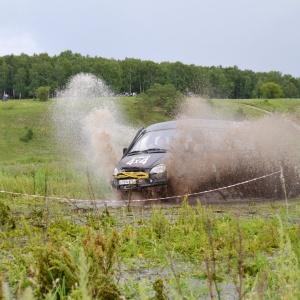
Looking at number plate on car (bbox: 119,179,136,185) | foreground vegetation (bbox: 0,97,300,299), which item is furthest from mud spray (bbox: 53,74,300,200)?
foreground vegetation (bbox: 0,97,300,299)

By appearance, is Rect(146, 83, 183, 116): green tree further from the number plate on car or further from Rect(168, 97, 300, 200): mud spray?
the number plate on car

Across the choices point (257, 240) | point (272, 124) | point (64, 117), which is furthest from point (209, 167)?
point (64, 117)

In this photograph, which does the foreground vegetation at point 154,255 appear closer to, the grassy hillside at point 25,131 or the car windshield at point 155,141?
the car windshield at point 155,141

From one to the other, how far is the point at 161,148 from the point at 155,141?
52cm

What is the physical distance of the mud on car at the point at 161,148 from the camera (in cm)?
1318

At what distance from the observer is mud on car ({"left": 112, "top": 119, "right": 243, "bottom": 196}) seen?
13180 millimetres

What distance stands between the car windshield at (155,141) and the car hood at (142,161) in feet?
1.49

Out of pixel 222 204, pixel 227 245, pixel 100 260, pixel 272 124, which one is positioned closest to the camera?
pixel 100 260

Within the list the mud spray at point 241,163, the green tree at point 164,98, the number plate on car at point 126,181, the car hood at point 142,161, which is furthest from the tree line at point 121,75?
the number plate on car at point 126,181

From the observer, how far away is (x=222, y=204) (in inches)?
489

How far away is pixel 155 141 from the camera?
1446 cm

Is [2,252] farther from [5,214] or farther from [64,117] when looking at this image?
[64,117]

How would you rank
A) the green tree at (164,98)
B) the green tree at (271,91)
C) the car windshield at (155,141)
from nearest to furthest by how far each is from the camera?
1. the car windshield at (155,141)
2. the green tree at (164,98)
3. the green tree at (271,91)

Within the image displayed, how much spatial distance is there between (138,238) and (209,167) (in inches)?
277
